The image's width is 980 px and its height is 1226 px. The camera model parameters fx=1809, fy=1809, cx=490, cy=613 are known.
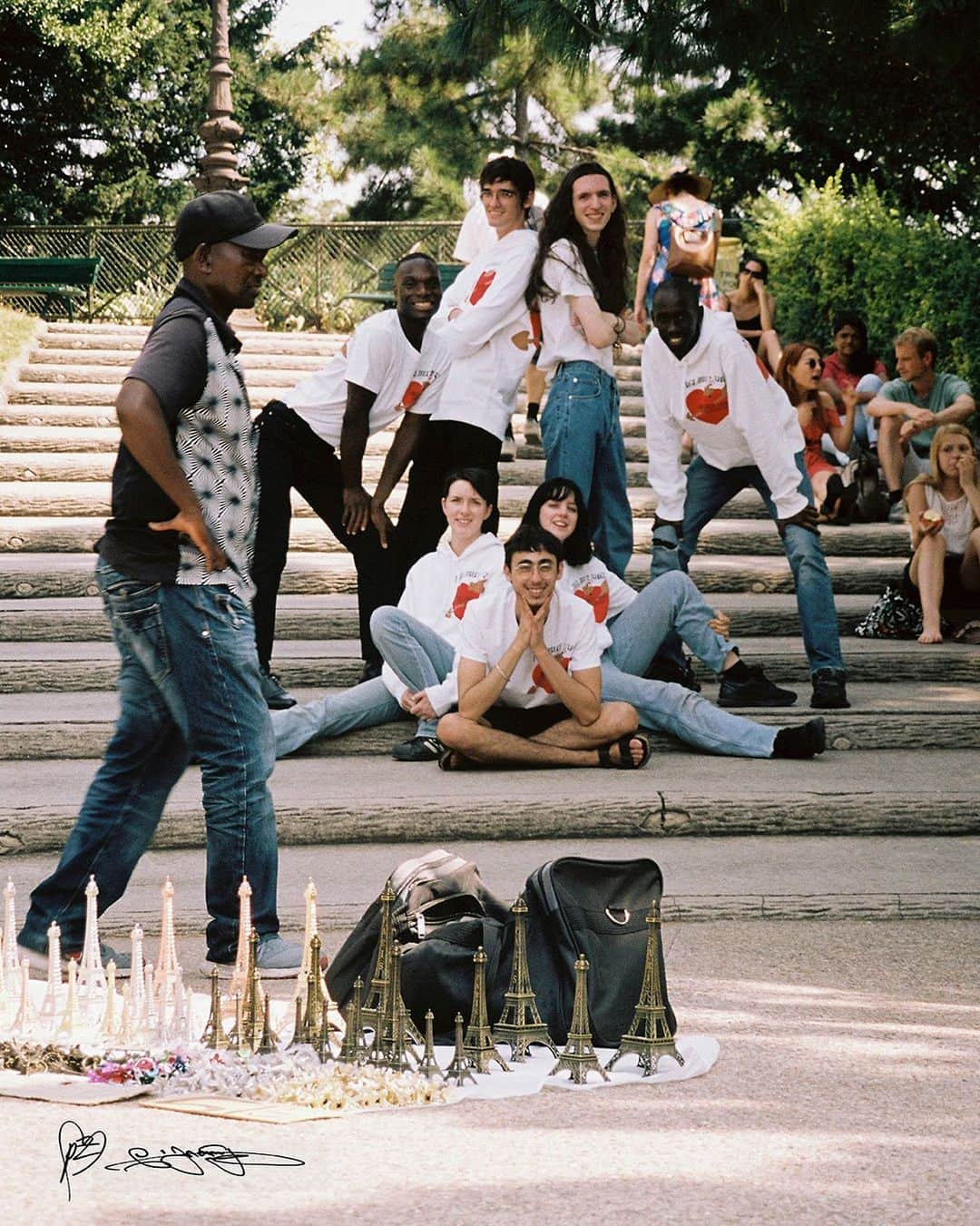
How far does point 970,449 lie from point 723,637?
212cm

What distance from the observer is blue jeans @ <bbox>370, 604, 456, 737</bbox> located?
23.2 ft

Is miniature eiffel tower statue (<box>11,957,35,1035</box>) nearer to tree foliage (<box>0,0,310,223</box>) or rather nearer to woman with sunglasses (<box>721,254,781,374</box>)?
woman with sunglasses (<box>721,254,781,374</box>)

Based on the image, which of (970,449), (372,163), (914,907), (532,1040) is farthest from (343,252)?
(532,1040)

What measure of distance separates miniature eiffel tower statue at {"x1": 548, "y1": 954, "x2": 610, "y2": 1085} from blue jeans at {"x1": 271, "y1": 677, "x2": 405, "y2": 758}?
3.14 meters

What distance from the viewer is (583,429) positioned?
7527 millimetres

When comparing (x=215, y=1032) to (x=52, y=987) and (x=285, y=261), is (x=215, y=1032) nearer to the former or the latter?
(x=52, y=987)

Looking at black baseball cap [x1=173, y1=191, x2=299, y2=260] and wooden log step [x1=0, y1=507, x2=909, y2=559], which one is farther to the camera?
wooden log step [x1=0, y1=507, x2=909, y2=559]

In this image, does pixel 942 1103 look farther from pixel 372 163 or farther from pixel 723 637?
pixel 372 163

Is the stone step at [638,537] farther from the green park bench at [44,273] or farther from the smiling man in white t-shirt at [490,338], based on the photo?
the green park bench at [44,273]

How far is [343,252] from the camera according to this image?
21.1 meters

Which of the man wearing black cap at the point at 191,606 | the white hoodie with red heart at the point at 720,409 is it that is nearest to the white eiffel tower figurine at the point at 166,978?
the man wearing black cap at the point at 191,606

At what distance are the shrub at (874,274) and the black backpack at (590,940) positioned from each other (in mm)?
8413

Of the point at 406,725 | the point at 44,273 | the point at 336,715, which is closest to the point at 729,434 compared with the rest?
the point at 406,725

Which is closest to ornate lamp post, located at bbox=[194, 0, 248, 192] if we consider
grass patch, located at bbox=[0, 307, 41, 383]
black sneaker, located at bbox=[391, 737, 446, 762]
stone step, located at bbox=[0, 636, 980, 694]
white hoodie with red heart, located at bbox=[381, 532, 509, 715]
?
grass patch, located at bbox=[0, 307, 41, 383]
